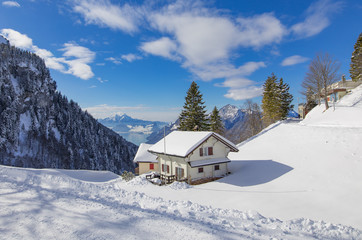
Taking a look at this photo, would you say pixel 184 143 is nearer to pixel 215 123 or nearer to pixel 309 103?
pixel 215 123

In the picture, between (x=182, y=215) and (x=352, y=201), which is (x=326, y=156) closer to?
(x=352, y=201)

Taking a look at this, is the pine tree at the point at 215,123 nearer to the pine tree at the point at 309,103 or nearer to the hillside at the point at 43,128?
the pine tree at the point at 309,103

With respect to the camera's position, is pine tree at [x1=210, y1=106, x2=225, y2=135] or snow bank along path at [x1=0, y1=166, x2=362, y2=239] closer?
snow bank along path at [x1=0, y1=166, x2=362, y2=239]

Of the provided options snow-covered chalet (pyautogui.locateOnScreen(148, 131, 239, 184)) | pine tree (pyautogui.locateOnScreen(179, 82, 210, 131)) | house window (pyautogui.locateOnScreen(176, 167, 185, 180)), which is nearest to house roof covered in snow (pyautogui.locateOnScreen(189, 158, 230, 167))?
snow-covered chalet (pyautogui.locateOnScreen(148, 131, 239, 184))

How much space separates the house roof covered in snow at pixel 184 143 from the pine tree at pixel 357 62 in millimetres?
47205

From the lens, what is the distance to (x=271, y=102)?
47469 millimetres

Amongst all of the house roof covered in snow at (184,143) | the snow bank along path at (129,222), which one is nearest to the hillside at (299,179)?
the snow bank along path at (129,222)

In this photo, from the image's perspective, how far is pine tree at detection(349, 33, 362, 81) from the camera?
47.5 m

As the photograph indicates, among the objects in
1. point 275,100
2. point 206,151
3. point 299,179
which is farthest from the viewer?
point 275,100

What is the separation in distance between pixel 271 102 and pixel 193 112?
68.6 ft

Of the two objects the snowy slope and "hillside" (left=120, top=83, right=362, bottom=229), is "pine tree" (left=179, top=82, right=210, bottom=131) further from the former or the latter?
the snowy slope

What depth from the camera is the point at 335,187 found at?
52.5 ft

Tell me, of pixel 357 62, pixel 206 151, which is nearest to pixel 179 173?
pixel 206 151

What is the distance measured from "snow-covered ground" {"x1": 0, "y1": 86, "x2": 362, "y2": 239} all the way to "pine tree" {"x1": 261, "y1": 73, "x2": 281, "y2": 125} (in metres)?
18.5
